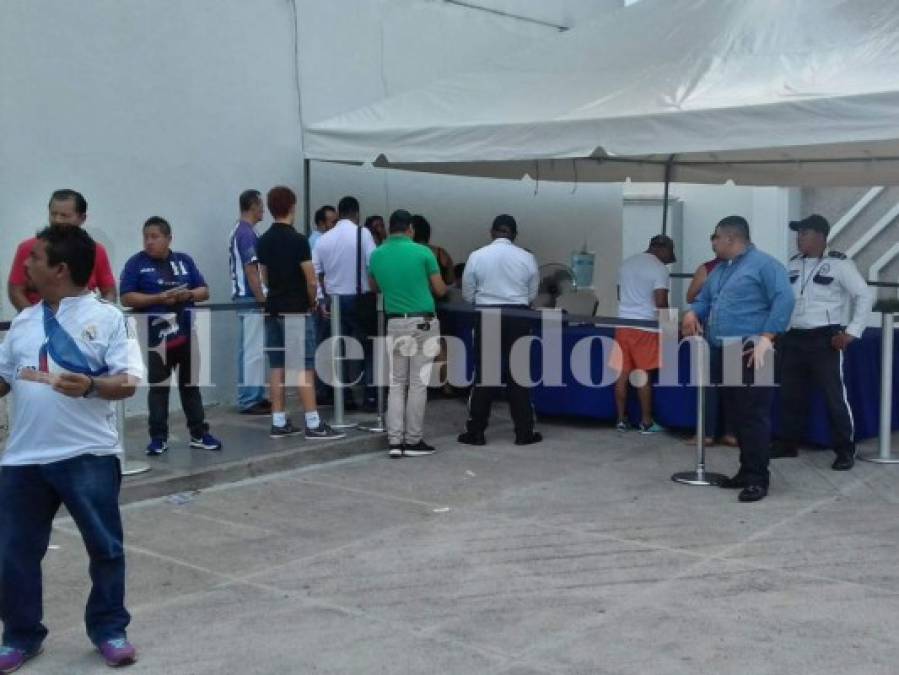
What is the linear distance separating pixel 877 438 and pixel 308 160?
17.5ft

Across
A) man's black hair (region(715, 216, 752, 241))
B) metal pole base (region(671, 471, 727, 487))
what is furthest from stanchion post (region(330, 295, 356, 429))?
man's black hair (region(715, 216, 752, 241))

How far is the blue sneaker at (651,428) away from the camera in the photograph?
940 centimetres

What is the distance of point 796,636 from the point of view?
15.7ft

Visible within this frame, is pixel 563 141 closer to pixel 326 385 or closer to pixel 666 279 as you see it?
pixel 666 279

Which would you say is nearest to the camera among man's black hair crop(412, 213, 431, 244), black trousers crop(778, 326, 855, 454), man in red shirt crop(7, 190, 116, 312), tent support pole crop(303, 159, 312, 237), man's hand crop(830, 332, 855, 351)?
man in red shirt crop(7, 190, 116, 312)

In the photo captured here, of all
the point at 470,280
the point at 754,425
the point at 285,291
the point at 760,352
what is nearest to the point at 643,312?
the point at 470,280

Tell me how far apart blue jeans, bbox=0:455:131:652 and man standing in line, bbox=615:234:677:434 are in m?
5.59

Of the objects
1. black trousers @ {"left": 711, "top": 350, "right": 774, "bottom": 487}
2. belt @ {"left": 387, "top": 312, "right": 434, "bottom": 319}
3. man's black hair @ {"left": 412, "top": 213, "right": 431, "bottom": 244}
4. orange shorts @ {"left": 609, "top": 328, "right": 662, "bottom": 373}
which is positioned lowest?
black trousers @ {"left": 711, "top": 350, "right": 774, "bottom": 487}

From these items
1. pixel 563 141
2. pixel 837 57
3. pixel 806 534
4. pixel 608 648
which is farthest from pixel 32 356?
pixel 837 57

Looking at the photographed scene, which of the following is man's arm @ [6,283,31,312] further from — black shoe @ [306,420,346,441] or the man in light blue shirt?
the man in light blue shirt

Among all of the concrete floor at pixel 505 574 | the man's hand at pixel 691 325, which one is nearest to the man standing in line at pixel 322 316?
the concrete floor at pixel 505 574

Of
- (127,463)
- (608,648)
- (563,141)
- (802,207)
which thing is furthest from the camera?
(802,207)

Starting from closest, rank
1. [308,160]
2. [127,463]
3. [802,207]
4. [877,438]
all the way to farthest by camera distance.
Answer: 1. [127,463]
2. [877,438]
3. [308,160]
4. [802,207]

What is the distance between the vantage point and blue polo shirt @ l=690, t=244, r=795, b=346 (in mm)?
7043
